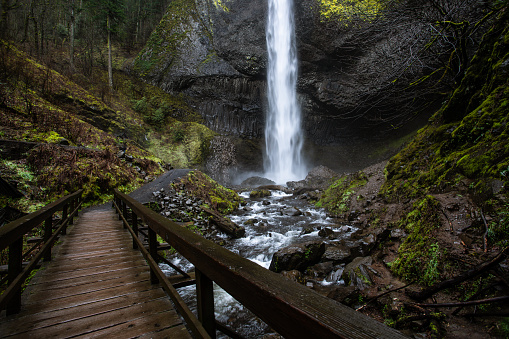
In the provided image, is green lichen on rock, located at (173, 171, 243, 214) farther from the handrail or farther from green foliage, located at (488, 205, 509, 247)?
green foliage, located at (488, 205, 509, 247)

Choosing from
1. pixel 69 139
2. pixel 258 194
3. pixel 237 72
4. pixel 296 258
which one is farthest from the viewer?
pixel 237 72

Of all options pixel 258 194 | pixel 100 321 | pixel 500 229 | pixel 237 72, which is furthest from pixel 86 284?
pixel 237 72

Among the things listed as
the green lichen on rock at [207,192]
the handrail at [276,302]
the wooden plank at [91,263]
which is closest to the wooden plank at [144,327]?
the handrail at [276,302]

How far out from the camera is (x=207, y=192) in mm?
9305

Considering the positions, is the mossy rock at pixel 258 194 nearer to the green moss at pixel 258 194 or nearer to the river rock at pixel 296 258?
the green moss at pixel 258 194

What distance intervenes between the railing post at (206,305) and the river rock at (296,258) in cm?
365

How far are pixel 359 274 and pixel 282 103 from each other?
22675 mm

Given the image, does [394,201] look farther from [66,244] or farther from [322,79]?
[322,79]

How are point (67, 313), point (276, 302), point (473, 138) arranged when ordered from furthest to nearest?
point (473, 138), point (67, 313), point (276, 302)

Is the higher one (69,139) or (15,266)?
(69,139)

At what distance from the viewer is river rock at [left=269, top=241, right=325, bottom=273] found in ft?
15.9

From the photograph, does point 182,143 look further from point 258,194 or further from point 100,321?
point 100,321

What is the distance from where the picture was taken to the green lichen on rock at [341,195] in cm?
944

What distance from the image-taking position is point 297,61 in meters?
22.7
